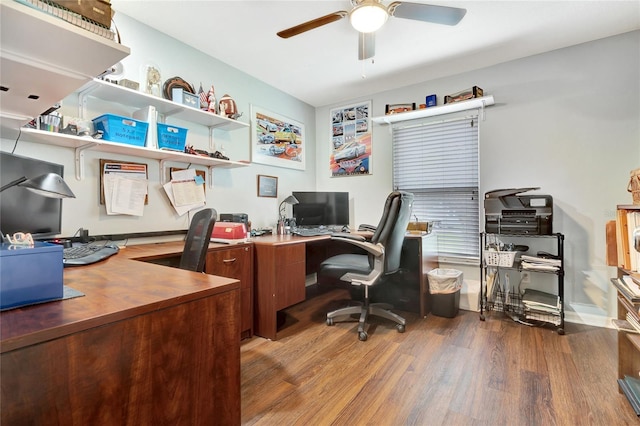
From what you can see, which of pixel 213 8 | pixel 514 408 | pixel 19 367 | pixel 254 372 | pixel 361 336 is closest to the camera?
pixel 19 367

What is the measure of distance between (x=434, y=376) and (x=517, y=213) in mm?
1591

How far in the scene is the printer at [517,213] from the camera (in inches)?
96.0

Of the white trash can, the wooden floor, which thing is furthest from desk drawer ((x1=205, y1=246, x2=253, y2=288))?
the white trash can

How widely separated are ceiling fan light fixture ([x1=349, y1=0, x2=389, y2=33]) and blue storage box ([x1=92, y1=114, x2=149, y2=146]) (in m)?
1.54

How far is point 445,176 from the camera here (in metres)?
3.22

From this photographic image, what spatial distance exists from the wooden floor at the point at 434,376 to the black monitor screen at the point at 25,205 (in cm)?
136

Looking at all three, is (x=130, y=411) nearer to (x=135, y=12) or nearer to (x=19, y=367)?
(x=19, y=367)

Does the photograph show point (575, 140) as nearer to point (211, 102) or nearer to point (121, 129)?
point (211, 102)

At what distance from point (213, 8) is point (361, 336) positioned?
2601 mm

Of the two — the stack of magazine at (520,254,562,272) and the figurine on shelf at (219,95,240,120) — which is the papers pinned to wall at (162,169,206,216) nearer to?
the figurine on shelf at (219,95,240,120)

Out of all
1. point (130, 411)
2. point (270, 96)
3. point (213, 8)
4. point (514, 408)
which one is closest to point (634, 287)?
point (514, 408)

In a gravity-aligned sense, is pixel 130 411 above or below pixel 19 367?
below

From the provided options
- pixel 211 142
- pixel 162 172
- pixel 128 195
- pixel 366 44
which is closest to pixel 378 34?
pixel 366 44

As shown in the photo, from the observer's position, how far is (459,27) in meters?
2.29
